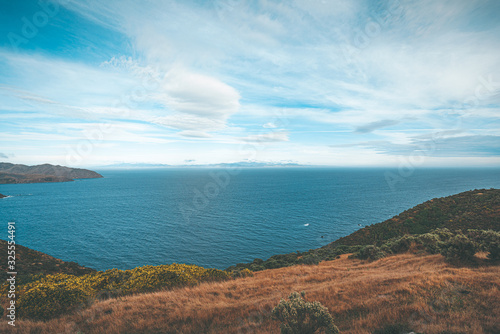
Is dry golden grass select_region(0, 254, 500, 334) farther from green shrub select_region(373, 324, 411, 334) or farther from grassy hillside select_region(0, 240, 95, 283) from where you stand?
grassy hillside select_region(0, 240, 95, 283)

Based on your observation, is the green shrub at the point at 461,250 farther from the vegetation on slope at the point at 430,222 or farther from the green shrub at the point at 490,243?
the vegetation on slope at the point at 430,222

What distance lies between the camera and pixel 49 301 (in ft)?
33.6

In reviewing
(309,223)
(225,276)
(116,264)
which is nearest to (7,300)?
(225,276)

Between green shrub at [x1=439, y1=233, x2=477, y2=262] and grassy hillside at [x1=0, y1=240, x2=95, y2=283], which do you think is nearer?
green shrub at [x1=439, y1=233, x2=477, y2=262]

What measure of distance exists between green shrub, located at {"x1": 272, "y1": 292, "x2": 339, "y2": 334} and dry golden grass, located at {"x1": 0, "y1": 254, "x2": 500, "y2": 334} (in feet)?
3.77

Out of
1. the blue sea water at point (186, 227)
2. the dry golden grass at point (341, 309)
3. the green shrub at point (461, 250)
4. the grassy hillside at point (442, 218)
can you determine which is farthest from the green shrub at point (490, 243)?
the blue sea water at point (186, 227)

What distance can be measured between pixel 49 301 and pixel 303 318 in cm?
1188

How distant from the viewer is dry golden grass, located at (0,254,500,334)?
25.5 ft

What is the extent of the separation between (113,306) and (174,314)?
3.65 meters

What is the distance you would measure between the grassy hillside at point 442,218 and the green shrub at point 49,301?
39060 mm

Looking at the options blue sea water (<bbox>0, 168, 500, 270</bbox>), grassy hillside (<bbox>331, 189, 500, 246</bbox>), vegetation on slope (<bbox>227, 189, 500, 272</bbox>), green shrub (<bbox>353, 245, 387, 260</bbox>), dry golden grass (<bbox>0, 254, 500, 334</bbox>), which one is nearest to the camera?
dry golden grass (<bbox>0, 254, 500, 334</bbox>)

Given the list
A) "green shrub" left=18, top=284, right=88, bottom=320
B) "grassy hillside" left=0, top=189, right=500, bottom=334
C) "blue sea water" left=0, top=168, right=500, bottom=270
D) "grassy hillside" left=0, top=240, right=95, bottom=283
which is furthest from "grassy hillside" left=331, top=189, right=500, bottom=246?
"grassy hillside" left=0, top=240, right=95, bottom=283

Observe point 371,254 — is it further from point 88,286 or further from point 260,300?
point 88,286

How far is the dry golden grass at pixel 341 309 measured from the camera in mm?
7785
